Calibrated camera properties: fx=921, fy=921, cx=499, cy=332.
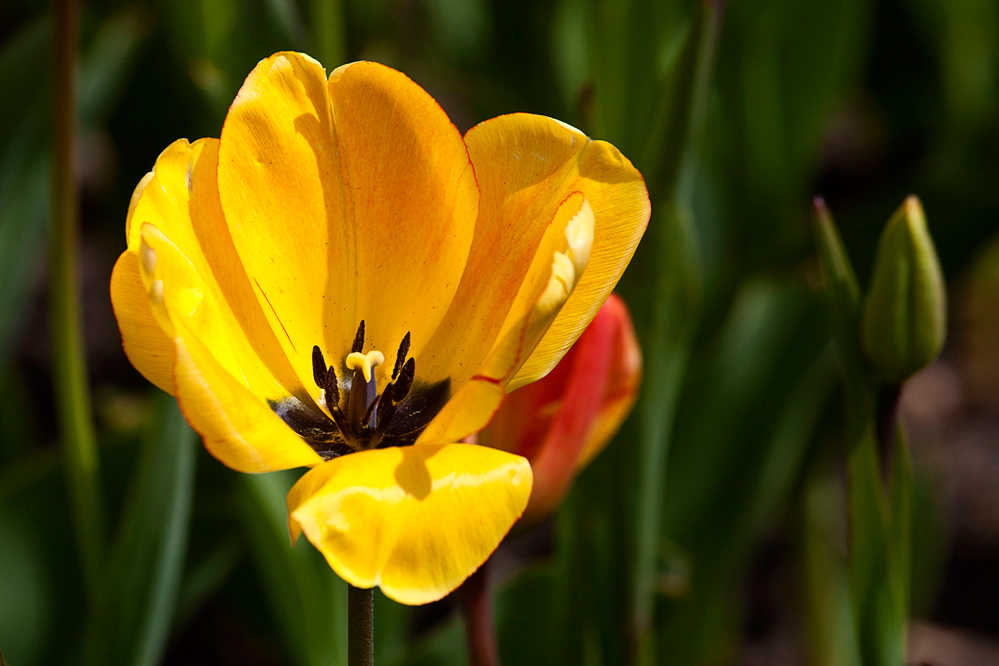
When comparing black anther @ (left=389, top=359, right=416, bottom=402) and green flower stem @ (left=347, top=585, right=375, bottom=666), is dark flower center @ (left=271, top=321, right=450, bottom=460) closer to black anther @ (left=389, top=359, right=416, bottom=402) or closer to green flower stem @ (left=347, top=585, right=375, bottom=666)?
black anther @ (left=389, top=359, right=416, bottom=402)

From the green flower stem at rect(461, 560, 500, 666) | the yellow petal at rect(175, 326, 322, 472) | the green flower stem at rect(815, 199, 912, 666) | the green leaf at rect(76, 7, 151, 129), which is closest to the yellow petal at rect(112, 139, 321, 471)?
the yellow petal at rect(175, 326, 322, 472)

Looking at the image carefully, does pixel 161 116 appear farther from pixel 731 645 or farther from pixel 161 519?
pixel 731 645

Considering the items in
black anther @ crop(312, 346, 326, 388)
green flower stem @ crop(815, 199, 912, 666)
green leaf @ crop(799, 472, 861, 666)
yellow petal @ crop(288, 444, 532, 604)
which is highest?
yellow petal @ crop(288, 444, 532, 604)

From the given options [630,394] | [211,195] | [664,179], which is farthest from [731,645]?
[211,195]

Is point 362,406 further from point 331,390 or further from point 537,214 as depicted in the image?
point 537,214

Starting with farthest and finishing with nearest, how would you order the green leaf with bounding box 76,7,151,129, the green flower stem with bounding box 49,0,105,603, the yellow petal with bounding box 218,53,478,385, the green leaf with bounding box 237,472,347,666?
1. the green leaf with bounding box 76,7,151,129
2. the green leaf with bounding box 237,472,347,666
3. the green flower stem with bounding box 49,0,105,603
4. the yellow petal with bounding box 218,53,478,385

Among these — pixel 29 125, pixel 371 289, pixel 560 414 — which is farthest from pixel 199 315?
pixel 29 125

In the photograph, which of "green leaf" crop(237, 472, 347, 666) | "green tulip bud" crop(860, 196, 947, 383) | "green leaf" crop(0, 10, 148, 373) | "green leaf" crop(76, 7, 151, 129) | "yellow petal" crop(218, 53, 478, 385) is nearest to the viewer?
"yellow petal" crop(218, 53, 478, 385)
